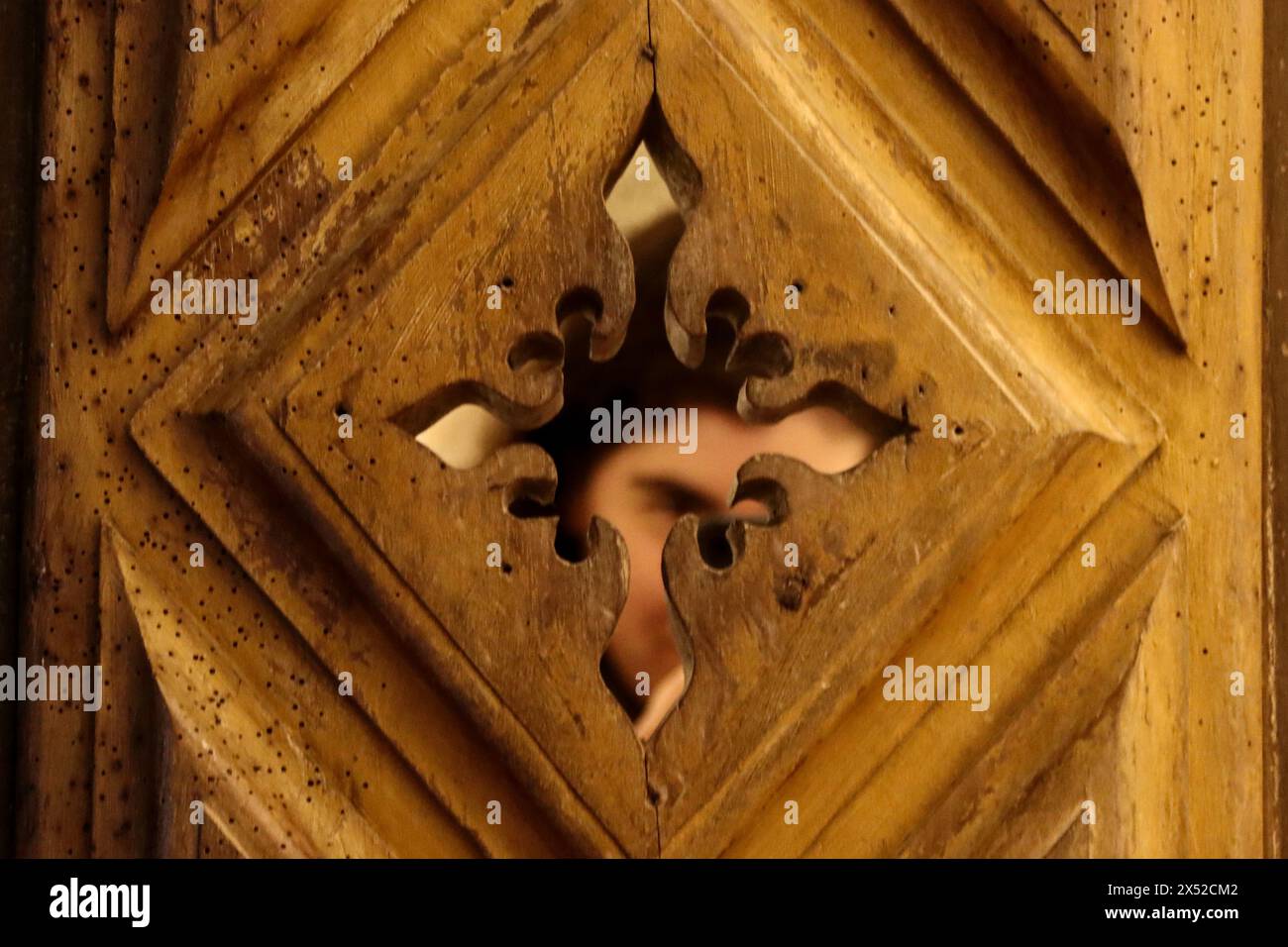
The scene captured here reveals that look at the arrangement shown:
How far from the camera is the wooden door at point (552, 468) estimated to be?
30.1 inches

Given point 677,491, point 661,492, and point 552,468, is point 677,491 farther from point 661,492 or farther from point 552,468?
point 552,468

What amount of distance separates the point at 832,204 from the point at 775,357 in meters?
0.11

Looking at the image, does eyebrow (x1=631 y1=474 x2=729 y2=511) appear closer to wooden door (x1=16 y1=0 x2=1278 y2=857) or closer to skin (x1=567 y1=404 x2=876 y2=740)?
skin (x1=567 y1=404 x2=876 y2=740)

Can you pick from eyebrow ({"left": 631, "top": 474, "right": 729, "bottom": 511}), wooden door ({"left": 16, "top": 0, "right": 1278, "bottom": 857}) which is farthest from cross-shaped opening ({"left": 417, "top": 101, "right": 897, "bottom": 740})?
wooden door ({"left": 16, "top": 0, "right": 1278, "bottom": 857})

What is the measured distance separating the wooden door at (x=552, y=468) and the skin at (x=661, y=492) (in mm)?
106

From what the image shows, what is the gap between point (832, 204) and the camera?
2.60 ft

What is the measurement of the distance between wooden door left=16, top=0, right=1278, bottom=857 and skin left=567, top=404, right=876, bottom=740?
11 centimetres

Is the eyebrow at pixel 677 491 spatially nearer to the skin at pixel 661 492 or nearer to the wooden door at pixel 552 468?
the skin at pixel 661 492

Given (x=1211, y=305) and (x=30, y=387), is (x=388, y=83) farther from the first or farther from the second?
(x=1211, y=305)

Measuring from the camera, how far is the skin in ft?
2.88

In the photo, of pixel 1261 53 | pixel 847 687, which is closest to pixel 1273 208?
pixel 1261 53

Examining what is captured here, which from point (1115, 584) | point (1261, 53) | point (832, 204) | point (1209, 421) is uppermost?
point (1261, 53)

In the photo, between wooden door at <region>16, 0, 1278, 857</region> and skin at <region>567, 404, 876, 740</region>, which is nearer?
wooden door at <region>16, 0, 1278, 857</region>

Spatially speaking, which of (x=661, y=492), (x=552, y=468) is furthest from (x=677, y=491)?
(x=552, y=468)
